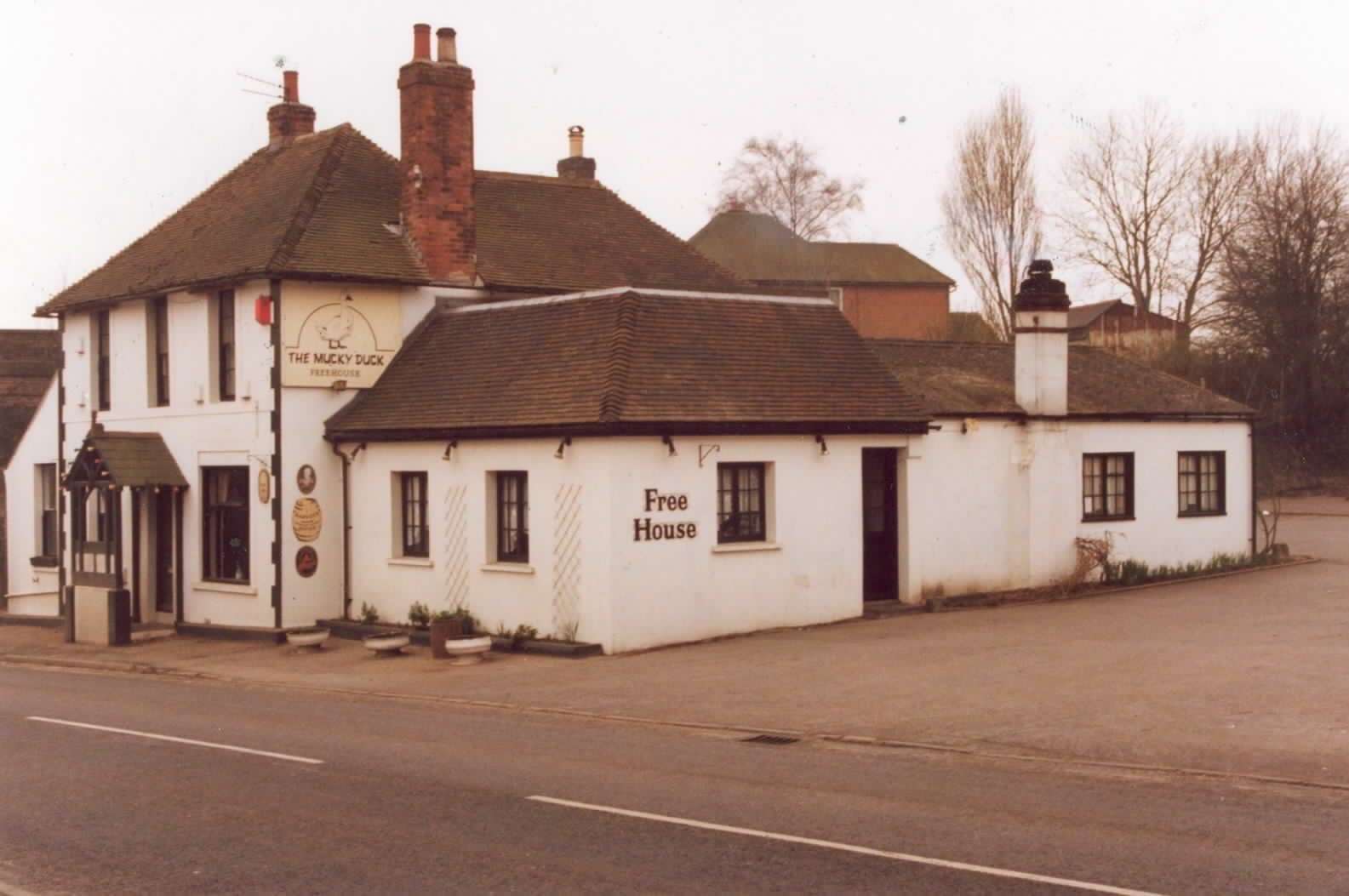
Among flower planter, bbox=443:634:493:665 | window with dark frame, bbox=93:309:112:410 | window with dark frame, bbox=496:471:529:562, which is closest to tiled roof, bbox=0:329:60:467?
window with dark frame, bbox=93:309:112:410

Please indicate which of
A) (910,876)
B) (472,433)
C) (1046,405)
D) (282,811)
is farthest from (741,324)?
(910,876)

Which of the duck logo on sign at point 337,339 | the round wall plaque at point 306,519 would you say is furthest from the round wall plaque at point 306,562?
the duck logo on sign at point 337,339

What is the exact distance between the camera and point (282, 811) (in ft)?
34.4

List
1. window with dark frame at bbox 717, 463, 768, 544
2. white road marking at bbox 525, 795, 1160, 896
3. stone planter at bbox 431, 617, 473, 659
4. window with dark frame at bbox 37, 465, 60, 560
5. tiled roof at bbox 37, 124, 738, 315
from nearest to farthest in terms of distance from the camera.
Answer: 1. white road marking at bbox 525, 795, 1160, 896
2. stone planter at bbox 431, 617, 473, 659
3. window with dark frame at bbox 717, 463, 768, 544
4. tiled roof at bbox 37, 124, 738, 315
5. window with dark frame at bbox 37, 465, 60, 560

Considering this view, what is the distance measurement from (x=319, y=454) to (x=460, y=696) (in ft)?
27.8

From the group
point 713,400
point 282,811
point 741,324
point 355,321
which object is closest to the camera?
point 282,811

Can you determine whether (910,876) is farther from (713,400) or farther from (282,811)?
(713,400)

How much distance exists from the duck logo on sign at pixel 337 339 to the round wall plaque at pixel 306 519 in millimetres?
1962

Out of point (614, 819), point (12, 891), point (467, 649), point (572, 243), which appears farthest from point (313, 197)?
point (12, 891)

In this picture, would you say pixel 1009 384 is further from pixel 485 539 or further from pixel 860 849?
pixel 860 849

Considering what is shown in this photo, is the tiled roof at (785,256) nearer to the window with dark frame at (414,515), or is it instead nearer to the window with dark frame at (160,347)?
the window with dark frame at (160,347)

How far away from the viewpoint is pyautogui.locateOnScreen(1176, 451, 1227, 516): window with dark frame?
28.5 meters

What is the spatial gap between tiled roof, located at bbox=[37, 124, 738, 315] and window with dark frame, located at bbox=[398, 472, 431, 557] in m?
3.49

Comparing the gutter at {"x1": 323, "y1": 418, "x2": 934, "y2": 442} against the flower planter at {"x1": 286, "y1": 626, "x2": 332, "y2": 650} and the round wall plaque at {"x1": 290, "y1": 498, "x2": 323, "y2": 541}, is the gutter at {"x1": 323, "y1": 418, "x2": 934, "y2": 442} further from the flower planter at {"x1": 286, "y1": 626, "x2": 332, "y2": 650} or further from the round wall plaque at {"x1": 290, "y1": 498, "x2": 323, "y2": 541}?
the flower planter at {"x1": 286, "y1": 626, "x2": 332, "y2": 650}
